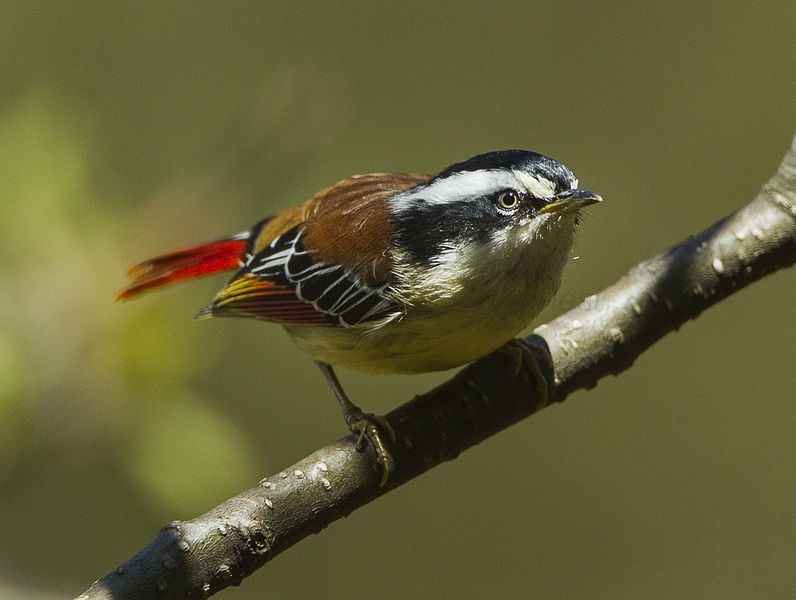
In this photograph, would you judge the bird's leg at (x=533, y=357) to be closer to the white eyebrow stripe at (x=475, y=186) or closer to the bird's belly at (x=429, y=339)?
the bird's belly at (x=429, y=339)

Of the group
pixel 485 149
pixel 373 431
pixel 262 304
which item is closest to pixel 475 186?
pixel 373 431

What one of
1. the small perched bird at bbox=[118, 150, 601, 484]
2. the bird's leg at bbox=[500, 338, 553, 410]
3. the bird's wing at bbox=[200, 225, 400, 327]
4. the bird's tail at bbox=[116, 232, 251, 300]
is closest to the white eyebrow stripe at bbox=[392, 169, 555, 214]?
the small perched bird at bbox=[118, 150, 601, 484]

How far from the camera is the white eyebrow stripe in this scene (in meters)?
2.68

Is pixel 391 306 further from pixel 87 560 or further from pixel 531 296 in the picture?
pixel 87 560

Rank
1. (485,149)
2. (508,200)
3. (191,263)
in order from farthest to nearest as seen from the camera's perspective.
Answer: (485,149), (191,263), (508,200)

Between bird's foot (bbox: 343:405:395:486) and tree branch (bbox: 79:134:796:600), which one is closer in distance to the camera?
tree branch (bbox: 79:134:796:600)

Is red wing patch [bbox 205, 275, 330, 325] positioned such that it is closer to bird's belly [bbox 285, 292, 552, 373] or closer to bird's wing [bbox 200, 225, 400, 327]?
bird's wing [bbox 200, 225, 400, 327]

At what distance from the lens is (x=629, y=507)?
6098mm

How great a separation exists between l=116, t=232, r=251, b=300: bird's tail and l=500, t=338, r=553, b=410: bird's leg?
1.32 m

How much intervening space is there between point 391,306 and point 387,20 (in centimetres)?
418

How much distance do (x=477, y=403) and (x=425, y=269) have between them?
46cm

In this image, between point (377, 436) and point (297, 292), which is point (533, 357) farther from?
point (297, 292)

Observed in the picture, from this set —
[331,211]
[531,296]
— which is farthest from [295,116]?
[531,296]

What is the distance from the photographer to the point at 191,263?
12.5ft
